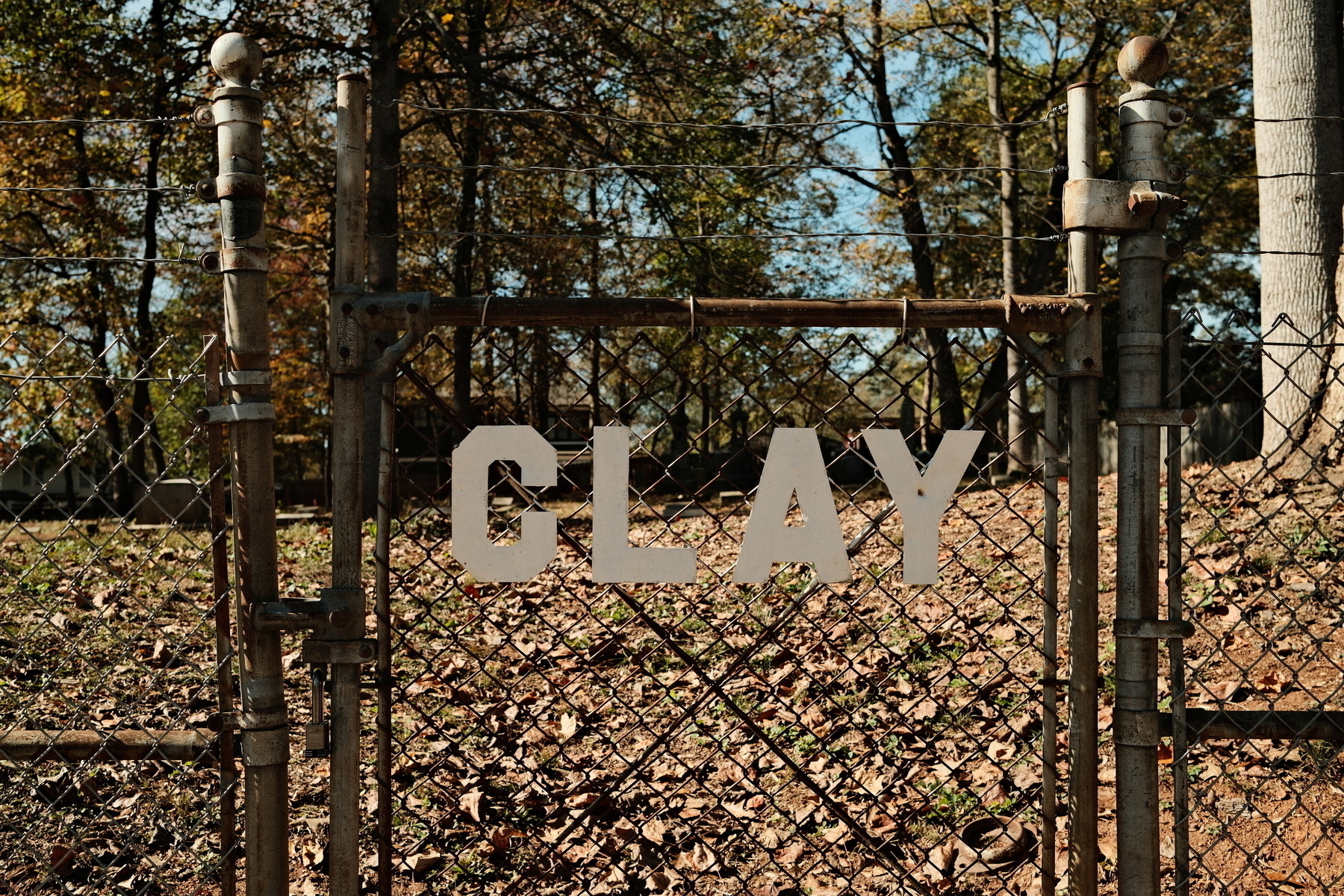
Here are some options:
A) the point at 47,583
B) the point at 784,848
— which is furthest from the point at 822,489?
the point at 47,583

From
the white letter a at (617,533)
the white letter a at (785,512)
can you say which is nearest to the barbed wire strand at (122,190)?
the white letter a at (617,533)

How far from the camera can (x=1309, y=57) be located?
6129mm

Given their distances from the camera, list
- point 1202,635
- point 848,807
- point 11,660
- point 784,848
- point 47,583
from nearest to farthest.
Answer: point 784,848
point 848,807
point 1202,635
point 11,660
point 47,583

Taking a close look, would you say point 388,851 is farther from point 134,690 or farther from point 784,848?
point 134,690

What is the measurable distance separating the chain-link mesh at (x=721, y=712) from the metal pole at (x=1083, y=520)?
10 cm

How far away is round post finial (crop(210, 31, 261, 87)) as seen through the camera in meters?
2.25

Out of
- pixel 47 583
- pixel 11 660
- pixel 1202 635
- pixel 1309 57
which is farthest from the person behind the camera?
pixel 47 583

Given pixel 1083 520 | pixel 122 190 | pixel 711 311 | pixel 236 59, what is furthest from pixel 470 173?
pixel 1083 520

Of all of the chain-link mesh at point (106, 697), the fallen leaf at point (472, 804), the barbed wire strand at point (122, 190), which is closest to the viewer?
the barbed wire strand at point (122, 190)

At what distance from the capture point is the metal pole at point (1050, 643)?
7.55 ft

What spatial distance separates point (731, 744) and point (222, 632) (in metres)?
2.21

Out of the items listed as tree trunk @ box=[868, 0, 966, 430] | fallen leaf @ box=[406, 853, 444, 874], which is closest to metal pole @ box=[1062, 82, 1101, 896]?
fallen leaf @ box=[406, 853, 444, 874]

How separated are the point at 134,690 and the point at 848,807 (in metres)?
3.30

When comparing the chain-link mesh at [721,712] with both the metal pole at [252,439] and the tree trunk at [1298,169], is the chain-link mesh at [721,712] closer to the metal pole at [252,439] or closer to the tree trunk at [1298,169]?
the metal pole at [252,439]
